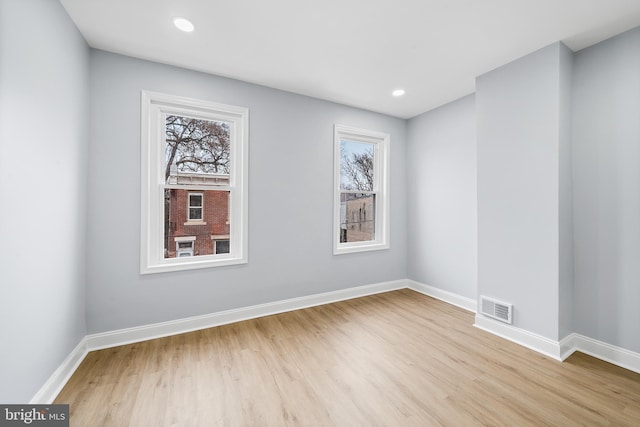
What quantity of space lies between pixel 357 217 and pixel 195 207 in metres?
2.26

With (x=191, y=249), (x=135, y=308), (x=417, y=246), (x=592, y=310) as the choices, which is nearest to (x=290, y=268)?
(x=191, y=249)

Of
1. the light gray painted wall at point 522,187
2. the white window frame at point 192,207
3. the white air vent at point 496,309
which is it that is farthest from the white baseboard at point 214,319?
the light gray painted wall at point 522,187

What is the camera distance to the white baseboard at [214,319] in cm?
238

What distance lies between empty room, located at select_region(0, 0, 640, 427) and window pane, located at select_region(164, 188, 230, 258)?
22mm

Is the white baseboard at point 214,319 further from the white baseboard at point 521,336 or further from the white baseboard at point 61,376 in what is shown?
the white baseboard at point 521,336

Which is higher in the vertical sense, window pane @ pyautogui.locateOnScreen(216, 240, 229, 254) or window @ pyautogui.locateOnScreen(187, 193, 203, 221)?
window @ pyautogui.locateOnScreen(187, 193, 203, 221)

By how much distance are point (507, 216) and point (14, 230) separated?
3.75 m

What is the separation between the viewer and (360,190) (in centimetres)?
396

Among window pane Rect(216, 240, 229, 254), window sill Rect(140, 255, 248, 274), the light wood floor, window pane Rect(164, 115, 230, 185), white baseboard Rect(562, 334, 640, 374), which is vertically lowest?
the light wood floor

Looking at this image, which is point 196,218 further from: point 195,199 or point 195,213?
point 195,199

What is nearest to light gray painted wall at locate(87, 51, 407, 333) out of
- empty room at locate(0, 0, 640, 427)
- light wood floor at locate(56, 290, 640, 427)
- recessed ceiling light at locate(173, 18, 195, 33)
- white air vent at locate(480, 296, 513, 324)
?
empty room at locate(0, 0, 640, 427)

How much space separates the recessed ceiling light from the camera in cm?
202

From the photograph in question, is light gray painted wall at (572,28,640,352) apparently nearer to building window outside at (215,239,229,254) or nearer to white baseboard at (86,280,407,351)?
white baseboard at (86,280,407,351)

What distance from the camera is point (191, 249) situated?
2.82 metres
